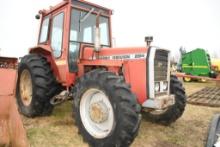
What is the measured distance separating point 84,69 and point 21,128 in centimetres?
221

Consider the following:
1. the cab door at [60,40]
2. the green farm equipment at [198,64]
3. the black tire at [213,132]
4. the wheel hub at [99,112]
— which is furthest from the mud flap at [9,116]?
the green farm equipment at [198,64]

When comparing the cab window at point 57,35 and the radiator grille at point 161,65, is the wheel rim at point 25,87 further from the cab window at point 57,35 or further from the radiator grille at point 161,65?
the radiator grille at point 161,65

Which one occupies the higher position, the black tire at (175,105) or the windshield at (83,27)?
the windshield at (83,27)

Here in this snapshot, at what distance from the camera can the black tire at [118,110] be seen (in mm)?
3502

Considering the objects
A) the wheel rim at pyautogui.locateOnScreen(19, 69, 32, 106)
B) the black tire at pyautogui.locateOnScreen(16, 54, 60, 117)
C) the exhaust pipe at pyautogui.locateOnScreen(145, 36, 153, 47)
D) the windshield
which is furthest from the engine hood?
the wheel rim at pyautogui.locateOnScreen(19, 69, 32, 106)

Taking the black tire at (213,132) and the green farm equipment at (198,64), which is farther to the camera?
the green farm equipment at (198,64)

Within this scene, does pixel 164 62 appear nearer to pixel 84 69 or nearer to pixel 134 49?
pixel 134 49

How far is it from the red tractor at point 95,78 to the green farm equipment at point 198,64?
1228 centimetres

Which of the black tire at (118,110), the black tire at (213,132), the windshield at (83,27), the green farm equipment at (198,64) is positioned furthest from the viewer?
the green farm equipment at (198,64)

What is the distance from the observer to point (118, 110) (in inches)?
141

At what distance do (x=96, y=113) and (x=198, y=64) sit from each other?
564 inches

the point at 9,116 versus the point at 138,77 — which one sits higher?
the point at 138,77

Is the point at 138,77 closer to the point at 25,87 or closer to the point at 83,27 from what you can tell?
the point at 83,27

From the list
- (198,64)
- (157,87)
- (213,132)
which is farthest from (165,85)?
(198,64)
